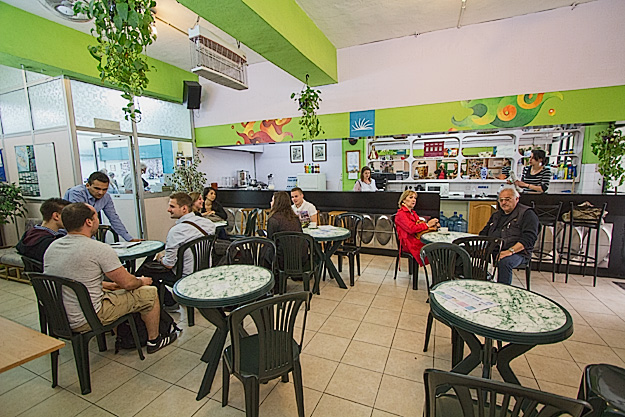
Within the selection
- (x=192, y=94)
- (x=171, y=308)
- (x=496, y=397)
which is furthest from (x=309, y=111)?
(x=496, y=397)

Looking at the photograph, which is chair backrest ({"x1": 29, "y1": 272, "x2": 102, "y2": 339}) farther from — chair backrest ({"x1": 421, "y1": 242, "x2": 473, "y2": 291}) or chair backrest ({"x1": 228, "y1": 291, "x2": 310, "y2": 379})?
chair backrest ({"x1": 421, "y1": 242, "x2": 473, "y2": 291})

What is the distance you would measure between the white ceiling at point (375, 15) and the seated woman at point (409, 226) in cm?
271

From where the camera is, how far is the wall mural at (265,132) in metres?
6.20

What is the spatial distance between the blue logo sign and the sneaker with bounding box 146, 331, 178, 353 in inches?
Answer: 174

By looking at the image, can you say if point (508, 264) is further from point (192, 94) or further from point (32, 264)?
point (192, 94)

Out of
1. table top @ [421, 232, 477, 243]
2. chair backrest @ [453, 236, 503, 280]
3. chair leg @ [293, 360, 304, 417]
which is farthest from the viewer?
table top @ [421, 232, 477, 243]

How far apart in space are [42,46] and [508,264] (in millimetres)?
6840

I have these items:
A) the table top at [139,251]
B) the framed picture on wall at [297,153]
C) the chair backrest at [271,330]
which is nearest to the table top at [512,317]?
the chair backrest at [271,330]

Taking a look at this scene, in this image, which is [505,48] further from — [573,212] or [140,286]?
[140,286]

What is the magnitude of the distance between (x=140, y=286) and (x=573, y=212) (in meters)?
5.37

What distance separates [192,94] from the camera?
6609mm

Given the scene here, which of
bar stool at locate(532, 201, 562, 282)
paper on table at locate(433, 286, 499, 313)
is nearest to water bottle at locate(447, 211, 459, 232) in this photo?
bar stool at locate(532, 201, 562, 282)

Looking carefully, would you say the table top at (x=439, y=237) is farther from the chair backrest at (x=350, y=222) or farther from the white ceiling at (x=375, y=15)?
the white ceiling at (x=375, y=15)

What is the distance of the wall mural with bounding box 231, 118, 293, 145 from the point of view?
620cm
